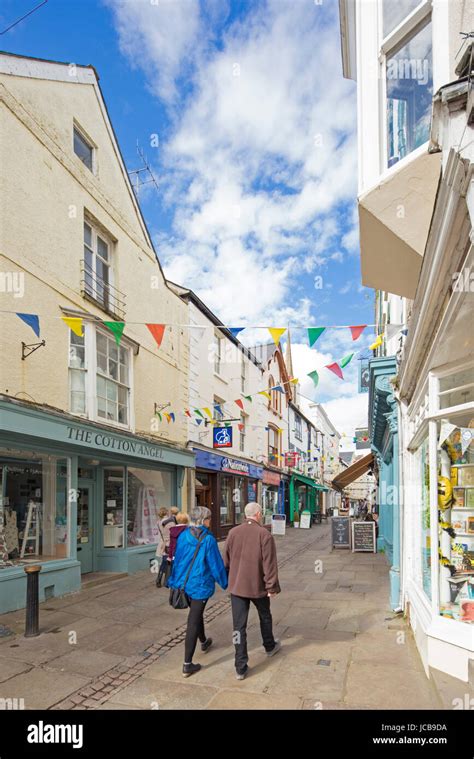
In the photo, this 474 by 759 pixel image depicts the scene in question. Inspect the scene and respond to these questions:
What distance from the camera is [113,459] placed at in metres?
10.7

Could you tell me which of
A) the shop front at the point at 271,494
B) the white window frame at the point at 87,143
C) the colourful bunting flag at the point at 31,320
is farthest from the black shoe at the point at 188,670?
the shop front at the point at 271,494

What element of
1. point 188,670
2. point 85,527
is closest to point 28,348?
point 85,527

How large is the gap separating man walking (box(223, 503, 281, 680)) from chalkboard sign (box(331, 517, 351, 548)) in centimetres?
1116

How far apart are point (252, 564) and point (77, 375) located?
19.2 feet

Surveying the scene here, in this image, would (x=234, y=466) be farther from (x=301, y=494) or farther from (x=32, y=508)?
(x=301, y=494)

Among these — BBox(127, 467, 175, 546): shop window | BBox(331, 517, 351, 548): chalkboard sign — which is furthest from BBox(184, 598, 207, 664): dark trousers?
BBox(331, 517, 351, 548): chalkboard sign

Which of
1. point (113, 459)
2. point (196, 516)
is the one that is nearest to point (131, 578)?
point (113, 459)

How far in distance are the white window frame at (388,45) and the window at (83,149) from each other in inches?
280

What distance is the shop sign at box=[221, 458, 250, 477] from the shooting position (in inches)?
706

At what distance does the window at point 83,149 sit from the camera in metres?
10.8

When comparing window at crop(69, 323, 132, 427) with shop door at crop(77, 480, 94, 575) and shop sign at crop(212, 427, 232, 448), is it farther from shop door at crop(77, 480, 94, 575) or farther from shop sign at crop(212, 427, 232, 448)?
shop sign at crop(212, 427, 232, 448)

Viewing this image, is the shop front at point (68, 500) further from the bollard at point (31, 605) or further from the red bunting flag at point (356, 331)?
the red bunting flag at point (356, 331)
